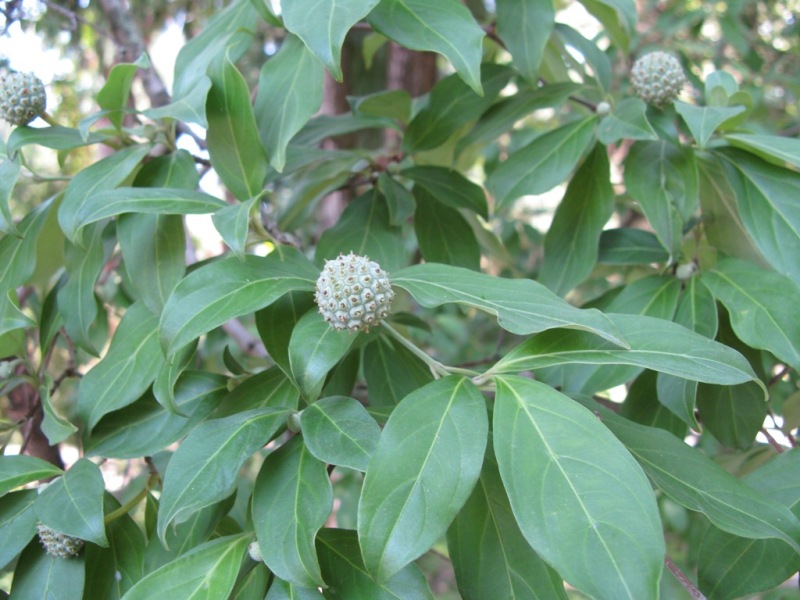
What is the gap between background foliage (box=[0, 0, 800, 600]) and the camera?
67cm

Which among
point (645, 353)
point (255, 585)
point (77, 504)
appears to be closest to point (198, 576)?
point (255, 585)

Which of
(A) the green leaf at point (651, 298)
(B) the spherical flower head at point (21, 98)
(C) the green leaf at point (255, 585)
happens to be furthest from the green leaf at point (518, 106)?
(C) the green leaf at point (255, 585)

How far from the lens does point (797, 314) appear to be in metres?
0.92

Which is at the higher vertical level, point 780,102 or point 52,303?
point 52,303

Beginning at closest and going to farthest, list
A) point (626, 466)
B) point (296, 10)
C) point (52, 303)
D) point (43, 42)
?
point (626, 466)
point (296, 10)
point (52, 303)
point (43, 42)

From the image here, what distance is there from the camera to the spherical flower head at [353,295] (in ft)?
2.45

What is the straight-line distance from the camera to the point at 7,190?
0.90 meters

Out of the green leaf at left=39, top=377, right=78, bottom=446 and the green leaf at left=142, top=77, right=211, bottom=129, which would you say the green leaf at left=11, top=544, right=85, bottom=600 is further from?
the green leaf at left=142, top=77, right=211, bottom=129

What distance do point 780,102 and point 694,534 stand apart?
224cm

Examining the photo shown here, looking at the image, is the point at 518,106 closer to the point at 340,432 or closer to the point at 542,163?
the point at 542,163

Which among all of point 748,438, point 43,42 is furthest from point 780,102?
point 43,42

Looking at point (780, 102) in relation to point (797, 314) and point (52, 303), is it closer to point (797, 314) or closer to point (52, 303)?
point (797, 314)

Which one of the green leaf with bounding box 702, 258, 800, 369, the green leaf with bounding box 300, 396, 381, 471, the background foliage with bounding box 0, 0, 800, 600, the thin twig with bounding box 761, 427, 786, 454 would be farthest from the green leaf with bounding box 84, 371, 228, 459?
the thin twig with bounding box 761, 427, 786, 454

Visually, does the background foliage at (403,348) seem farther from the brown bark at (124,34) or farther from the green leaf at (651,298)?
the brown bark at (124,34)
